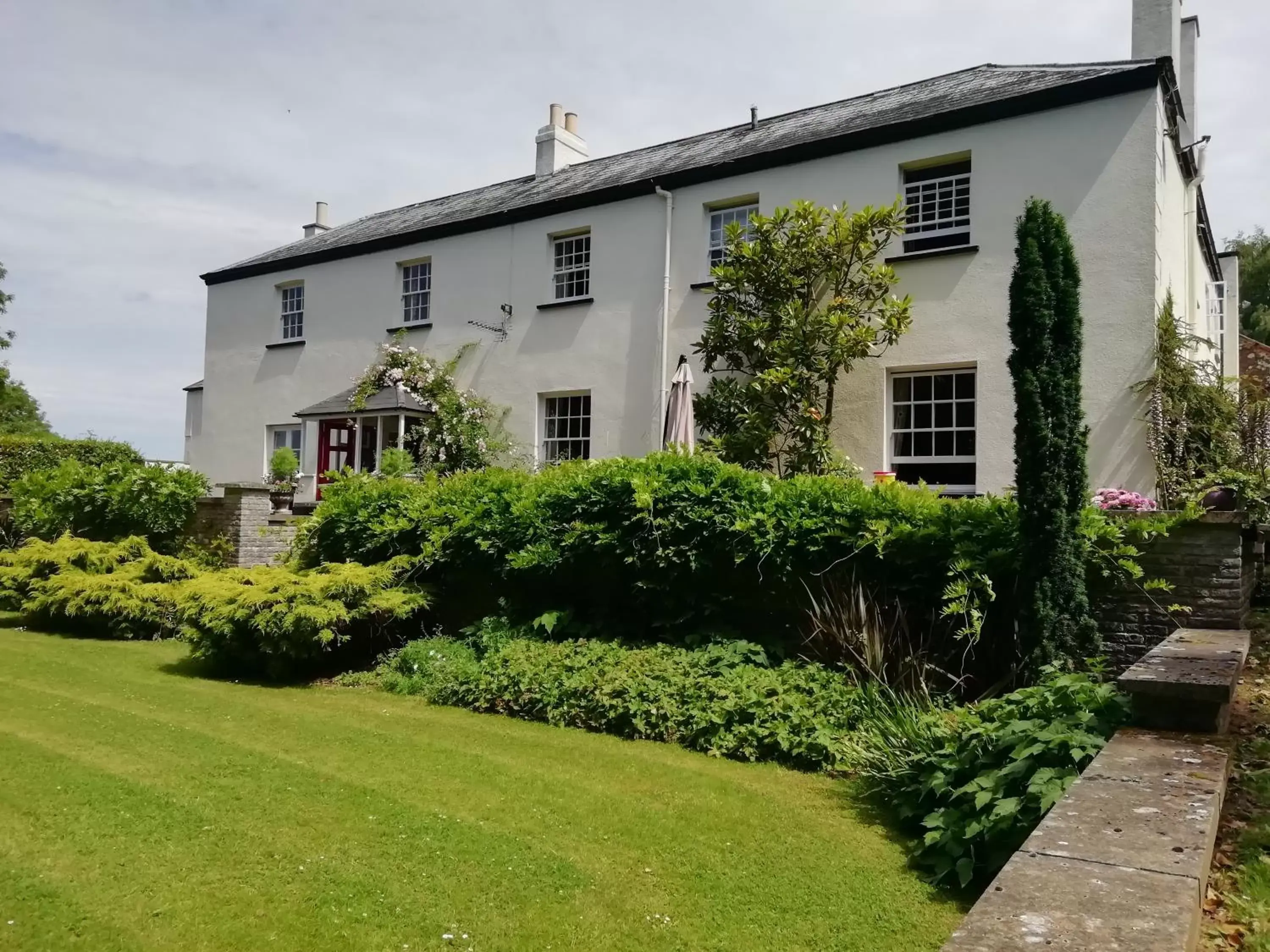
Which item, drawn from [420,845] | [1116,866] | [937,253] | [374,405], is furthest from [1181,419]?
[374,405]

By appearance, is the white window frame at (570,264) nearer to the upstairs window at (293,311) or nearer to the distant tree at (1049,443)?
the upstairs window at (293,311)

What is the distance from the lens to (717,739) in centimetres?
616

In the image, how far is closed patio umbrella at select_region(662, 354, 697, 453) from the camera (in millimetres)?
12320

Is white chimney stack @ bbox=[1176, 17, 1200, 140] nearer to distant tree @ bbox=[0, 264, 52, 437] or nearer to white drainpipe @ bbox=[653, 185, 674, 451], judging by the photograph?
white drainpipe @ bbox=[653, 185, 674, 451]

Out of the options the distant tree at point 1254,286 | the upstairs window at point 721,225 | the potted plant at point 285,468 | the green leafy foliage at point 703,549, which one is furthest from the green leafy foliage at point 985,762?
the distant tree at point 1254,286

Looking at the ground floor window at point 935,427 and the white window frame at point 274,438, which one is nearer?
the ground floor window at point 935,427

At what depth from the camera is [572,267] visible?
52.3 ft

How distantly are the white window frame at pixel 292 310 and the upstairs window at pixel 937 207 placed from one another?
13.7m

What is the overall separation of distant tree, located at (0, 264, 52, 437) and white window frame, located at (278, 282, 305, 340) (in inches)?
766

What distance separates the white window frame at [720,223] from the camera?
45.7 feet

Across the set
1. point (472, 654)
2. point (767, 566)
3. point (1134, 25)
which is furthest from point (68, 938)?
point (1134, 25)

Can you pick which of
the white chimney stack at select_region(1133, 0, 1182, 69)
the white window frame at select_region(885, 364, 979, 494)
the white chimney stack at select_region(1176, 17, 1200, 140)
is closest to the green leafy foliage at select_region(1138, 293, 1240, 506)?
the white window frame at select_region(885, 364, 979, 494)

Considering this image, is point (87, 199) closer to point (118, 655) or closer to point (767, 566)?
point (118, 655)

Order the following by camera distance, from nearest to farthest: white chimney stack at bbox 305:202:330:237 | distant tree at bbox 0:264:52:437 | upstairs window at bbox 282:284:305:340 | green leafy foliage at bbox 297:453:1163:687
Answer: green leafy foliage at bbox 297:453:1163:687 → upstairs window at bbox 282:284:305:340 → white chimney stack at bbox 305:202:330:237 → distant tree at bbox 0:264:52:437
